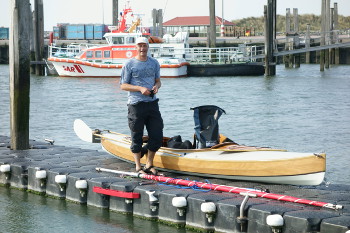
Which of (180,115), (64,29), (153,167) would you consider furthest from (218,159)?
(64,29)

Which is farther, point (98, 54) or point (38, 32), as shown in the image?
point (38, 32)

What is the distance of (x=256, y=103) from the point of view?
29.5m

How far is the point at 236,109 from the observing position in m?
27.5

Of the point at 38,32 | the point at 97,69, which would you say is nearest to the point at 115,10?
the point at 38,32

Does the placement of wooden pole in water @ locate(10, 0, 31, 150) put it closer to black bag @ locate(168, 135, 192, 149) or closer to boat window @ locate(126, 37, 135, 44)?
black bag @ locate(168, 135, 192, 149)

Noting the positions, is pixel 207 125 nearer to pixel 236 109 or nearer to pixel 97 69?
pixel 236 109

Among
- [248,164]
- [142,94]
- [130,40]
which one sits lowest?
[248,164]

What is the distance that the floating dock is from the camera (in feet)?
26.3

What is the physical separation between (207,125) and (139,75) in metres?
1.10

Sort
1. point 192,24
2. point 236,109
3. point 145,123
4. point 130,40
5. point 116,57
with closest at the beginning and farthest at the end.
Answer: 1. point 145,123
2. point 236,109
3. point 130,40
4. point 116,57
5. point 192,24

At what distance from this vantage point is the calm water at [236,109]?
18.9m

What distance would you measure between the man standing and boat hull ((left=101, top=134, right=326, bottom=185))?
30cm

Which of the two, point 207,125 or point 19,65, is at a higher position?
point 19,65

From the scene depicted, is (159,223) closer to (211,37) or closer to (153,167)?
(153,167)
